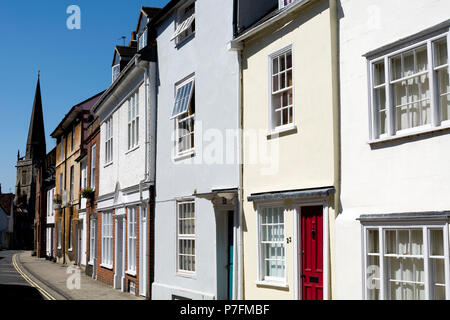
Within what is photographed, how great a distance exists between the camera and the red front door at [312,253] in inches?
399

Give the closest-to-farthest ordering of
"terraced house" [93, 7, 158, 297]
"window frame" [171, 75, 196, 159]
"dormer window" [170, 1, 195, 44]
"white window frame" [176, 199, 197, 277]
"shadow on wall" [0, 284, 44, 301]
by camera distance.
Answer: "white window frame" [176, 199, 197, 277] < "window frame" [171, 75, 196, 159] < "dormer window" [170, 1, 195, 44] < "shadow on wall" [0, 284, 44, 301] < "terraced house" [93, 7, 158, 297]

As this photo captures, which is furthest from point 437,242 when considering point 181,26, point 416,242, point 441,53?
point 181,26

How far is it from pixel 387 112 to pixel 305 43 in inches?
105

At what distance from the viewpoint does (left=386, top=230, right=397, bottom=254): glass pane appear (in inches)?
333

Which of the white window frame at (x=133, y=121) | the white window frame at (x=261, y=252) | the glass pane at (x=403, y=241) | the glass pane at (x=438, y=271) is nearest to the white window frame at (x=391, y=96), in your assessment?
the glass pane at (x=403, y=241)

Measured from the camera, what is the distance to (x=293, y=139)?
11000mm

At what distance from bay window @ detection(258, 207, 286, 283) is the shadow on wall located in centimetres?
903

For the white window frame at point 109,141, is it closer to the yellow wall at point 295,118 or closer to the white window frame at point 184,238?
the white window frame at point 184,238

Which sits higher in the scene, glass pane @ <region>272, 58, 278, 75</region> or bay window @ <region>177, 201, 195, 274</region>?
glass pane @ <region>272, 58, 278, 75</region>

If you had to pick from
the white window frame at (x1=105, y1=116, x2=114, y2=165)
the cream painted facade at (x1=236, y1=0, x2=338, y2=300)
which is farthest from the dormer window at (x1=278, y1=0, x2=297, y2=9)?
the white window frame at (x1=105, y1=116, x2=114, y2=165)

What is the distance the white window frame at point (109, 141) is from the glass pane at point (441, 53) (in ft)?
58.1

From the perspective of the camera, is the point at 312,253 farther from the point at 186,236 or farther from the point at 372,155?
the point at 186,236

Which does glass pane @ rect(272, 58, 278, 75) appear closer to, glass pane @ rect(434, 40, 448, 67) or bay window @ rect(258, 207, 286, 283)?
bay window @ rect(258, 207, 286, 283)
